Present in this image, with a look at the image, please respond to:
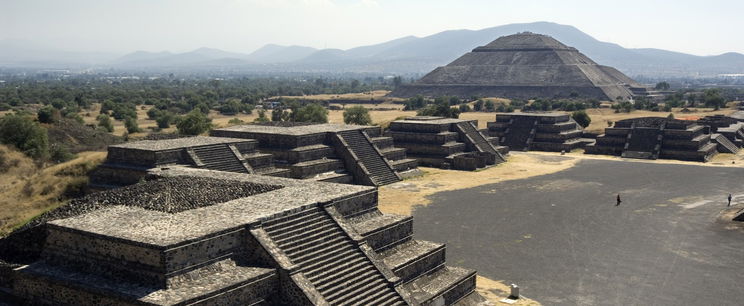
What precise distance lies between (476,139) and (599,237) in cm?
3429

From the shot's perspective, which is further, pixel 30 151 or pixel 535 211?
pixel 30 151

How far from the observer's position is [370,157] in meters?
54.8

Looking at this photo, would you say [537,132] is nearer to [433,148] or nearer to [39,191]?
[433,148]

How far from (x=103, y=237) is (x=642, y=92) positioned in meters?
193

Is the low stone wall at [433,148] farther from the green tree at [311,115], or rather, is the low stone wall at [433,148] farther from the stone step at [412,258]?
the stone step at [412,258]

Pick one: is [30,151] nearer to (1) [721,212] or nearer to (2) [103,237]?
(2) [103,237]

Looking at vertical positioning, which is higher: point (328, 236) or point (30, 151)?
point (328, 236)

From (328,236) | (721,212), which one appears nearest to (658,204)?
(721,212)

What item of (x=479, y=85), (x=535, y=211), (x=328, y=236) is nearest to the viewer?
(x=328, y=236)

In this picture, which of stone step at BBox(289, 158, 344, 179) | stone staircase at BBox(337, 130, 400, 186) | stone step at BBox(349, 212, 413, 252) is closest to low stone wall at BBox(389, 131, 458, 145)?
stone staircase at BBox(337, 130, 400, 186)

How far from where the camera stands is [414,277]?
2533 centimetres

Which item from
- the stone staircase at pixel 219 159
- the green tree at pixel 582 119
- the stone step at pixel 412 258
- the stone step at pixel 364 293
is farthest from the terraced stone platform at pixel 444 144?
the stone step at pixel 364 293

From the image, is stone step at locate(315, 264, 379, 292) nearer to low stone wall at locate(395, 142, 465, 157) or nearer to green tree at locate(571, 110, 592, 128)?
low stone wall at locate(395, 142, 465, 157)

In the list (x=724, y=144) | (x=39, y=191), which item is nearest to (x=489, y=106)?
(x=724, y=144)
